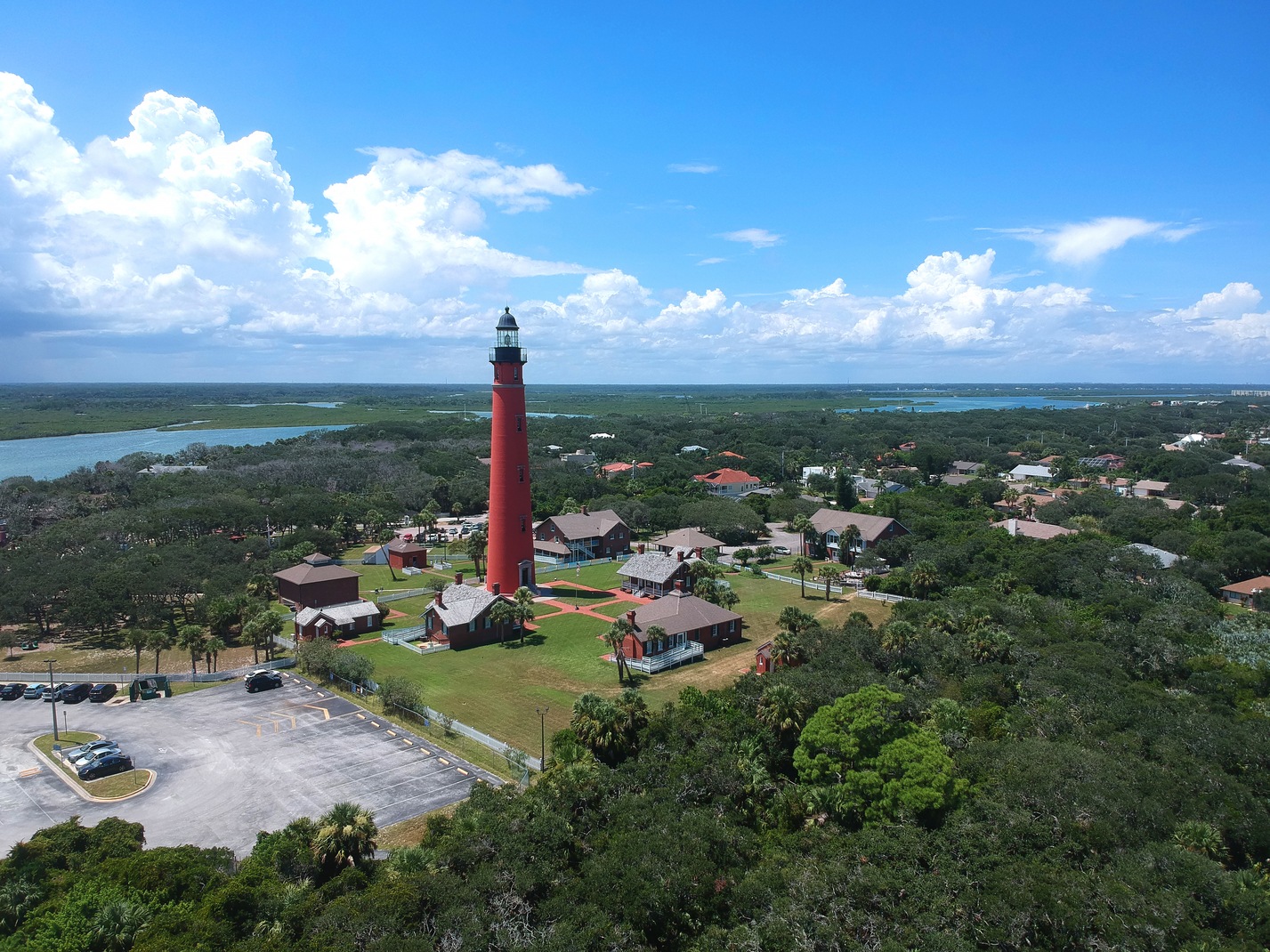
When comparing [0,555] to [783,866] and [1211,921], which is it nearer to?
[783,866]

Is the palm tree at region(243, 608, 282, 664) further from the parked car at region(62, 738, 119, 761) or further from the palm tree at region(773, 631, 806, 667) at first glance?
the palm tree at region(773, 631, 806, 667)

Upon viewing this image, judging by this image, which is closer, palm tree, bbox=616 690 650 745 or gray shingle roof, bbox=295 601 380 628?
palm tree, bbox=616 690 650 745

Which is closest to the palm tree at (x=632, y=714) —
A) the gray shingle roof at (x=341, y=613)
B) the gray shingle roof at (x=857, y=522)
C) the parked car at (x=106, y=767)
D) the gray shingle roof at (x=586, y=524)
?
the parked car at (x=106, y=767)

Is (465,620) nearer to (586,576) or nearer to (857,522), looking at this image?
(586,576)

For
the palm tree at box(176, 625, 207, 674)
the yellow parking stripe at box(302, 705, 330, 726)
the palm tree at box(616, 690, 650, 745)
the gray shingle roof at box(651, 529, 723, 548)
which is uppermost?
the palm tree at box(616, 690, 650, 745)

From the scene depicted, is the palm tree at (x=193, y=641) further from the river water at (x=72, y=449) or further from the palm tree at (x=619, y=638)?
the river water at (x=72, y=449)

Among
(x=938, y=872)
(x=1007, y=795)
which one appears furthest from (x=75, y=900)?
(x=1007, y=795)

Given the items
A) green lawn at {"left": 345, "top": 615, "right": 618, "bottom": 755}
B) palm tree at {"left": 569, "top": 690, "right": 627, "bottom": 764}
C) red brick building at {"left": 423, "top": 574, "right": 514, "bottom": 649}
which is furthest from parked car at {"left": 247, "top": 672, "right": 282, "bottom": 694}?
palm tree at {"left": 569, "top": 690, "right": 627, "bottom": 764}

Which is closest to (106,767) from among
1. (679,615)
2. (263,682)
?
(263,682)
